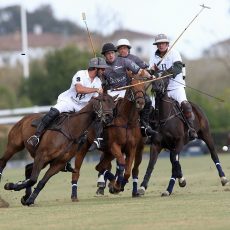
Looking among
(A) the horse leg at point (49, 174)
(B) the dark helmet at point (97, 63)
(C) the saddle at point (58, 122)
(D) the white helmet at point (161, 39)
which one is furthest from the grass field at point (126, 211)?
(D) the white helmet at point (161, 39)

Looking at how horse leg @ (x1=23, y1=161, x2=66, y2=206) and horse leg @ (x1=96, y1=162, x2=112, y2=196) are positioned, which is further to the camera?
horse leg @ (x1=96, y1=162, x2=112, y2=196)

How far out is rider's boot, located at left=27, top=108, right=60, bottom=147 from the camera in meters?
16.9

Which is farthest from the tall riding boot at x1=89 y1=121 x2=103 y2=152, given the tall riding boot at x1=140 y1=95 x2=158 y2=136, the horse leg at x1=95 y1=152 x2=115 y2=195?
the tall riding boot at x1=140 y1=95 x2=158 y2=136

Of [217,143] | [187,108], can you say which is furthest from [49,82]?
[187,108]

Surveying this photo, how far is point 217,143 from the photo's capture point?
49500 mm

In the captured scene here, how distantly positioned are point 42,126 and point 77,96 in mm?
1090

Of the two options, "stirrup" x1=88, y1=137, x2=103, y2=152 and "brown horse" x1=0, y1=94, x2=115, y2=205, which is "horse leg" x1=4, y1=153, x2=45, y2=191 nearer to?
"brown horse" x1=0, y1=94, x2=115, y2=205

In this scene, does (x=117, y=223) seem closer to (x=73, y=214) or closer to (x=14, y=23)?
(x=73, y=214)

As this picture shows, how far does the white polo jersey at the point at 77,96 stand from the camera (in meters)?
17.5

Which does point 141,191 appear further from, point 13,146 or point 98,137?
point 13,146

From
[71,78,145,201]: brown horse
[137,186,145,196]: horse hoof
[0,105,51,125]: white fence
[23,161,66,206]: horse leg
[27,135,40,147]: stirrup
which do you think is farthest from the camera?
[0,105,51,125]: white fence

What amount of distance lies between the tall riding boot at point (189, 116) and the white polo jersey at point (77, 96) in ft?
6.57

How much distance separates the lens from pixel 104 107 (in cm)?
1656

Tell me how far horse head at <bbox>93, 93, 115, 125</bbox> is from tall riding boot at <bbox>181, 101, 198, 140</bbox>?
2615 mm
